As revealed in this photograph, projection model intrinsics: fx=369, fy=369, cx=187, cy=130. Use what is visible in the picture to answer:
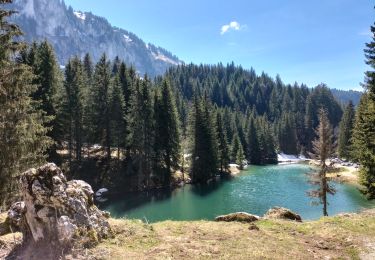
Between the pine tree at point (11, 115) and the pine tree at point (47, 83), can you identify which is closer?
the pine tree at point (11, 115)

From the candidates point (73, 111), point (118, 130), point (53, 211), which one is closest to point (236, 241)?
point (53, 211)

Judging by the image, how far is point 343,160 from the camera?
9412cm

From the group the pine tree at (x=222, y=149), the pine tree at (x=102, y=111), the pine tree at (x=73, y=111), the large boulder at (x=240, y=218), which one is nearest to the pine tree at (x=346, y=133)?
the pine tree at (x=222, y=149)

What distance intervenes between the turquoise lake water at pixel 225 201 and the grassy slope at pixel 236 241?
23691 mm

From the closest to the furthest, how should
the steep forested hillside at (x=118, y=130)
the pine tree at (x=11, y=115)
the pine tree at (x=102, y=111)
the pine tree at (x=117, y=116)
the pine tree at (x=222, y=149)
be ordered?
the pine tree at (x=11, y=115), the steep forested hillside at (x=118, y=130), the pine tree at (x=117, y=116), the pine tree at (x=102, y=111), the pine tree at (x=222, y=149)

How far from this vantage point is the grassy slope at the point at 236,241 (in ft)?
33.4

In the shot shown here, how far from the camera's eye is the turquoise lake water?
4141cm

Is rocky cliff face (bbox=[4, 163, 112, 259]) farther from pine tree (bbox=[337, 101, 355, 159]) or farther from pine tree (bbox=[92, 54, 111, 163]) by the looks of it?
pine tree (bbox=[337, 101, 355, 159])

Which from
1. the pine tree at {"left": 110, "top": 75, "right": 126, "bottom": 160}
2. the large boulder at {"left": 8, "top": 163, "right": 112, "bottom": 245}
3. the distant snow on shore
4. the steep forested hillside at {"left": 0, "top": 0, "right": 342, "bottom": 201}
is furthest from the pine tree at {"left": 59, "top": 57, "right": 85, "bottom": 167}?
the distant snow on shore

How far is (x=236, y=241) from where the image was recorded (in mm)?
11484

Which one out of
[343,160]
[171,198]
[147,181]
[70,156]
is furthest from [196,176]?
[343,160]

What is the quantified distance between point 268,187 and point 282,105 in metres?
142

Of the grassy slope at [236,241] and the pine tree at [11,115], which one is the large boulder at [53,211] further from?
the pine tree at [11,115]

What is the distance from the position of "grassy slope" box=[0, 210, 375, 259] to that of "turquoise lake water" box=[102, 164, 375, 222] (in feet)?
77.7
